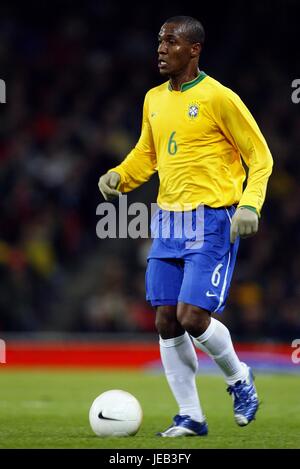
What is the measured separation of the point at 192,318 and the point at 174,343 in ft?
1.13

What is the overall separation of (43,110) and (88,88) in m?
0.84

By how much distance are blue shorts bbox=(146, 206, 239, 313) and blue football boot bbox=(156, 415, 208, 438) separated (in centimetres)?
67

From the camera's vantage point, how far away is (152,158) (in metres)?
6.82

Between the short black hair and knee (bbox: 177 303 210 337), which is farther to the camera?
the short black hair

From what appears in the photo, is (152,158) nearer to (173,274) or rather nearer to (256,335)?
(173,274)

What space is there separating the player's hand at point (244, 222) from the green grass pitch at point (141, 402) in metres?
1.15

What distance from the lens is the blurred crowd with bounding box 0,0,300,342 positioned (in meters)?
14.7

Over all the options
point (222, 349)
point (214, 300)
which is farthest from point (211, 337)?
point (214, 300)

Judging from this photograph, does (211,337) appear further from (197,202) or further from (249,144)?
(249,144)

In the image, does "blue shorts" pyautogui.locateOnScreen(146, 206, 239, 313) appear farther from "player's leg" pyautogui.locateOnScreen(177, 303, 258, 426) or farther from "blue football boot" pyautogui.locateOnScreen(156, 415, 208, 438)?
"blue football boot" pyautogui.locateOnScreen(156, 415, 208, 438)

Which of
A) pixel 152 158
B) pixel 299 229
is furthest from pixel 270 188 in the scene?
pixel 152 158

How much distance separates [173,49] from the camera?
6320mm

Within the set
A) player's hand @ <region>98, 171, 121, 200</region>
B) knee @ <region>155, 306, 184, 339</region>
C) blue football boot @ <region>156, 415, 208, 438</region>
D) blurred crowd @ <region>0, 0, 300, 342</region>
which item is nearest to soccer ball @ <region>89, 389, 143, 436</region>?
blue football boot @ <region>156, 415, 208, 438</region>

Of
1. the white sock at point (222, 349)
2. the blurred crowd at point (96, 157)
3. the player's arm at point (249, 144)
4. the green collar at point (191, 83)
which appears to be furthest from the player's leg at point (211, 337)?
the blurred crowd at point (96, 157)
